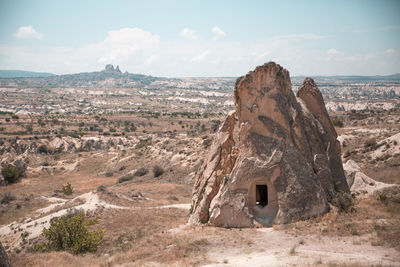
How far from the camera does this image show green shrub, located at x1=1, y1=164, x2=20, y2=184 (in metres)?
44.8

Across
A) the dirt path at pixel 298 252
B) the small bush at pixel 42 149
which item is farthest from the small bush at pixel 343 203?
the small bush at pixel 42 149

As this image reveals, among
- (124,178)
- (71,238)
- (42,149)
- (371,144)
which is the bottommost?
(124,178)

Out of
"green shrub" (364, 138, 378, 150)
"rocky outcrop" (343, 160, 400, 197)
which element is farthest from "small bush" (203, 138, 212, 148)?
"rocky outcrop" (343, 160, 400, 197)

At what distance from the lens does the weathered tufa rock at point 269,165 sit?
1426 centimetres

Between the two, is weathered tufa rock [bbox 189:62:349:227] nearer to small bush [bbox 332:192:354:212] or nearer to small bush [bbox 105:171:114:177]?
small bush [bbox 332:192:354:212]

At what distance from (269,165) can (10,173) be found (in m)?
42.5

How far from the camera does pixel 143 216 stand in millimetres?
20016

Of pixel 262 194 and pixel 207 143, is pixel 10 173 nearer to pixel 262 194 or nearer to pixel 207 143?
pixel 207 143

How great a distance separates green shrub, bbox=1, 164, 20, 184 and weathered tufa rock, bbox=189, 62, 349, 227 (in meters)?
38.1

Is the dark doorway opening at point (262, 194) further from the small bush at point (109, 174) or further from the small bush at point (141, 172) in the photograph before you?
Result: the small bush at point (109, 174)

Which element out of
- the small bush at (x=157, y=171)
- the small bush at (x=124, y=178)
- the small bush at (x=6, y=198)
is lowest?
the small bush at (x=124, y=178)

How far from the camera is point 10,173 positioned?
45000 mm

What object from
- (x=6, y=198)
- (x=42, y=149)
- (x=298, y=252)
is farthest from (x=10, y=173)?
(x=298, y=252)

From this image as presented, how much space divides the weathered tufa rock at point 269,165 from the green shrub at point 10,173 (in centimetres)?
3812
